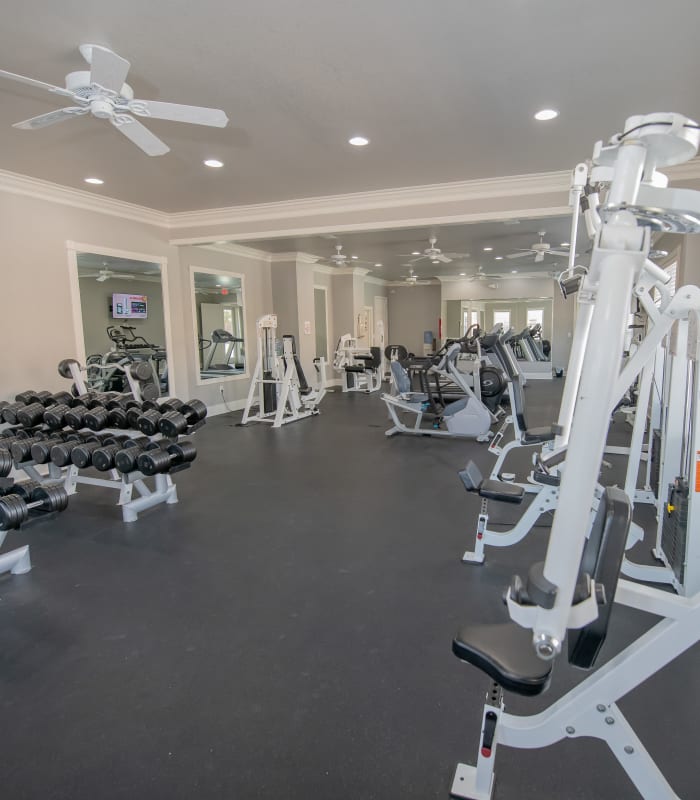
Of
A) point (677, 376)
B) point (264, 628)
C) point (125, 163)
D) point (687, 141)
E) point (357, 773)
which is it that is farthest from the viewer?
point (125, 163)

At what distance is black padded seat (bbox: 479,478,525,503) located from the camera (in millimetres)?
2459

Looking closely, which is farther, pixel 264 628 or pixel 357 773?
pixel 264 628

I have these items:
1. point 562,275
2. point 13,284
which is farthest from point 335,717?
Answer: point 13,284

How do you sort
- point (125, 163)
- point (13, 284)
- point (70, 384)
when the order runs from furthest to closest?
point (70, 384) → point (13, 284) → point (125, 163)

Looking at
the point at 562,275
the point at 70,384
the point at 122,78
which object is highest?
the point at 122,78

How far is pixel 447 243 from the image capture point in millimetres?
7691

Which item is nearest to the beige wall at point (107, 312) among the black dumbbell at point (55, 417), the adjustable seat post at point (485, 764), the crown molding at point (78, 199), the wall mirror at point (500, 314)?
the crown molding at point (78, 199)

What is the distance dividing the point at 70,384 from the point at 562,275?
4.56m

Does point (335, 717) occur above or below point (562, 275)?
below

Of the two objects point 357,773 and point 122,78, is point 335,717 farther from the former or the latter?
point 122,78

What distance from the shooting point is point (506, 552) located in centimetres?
271

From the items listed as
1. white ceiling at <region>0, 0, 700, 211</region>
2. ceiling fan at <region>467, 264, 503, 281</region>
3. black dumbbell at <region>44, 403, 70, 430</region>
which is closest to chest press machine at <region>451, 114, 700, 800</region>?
white ceiling at <region>0, 0, 700, 211</region>

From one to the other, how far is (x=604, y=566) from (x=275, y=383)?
6008 millimetres

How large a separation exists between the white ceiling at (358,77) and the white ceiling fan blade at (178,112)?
277 millimetres
